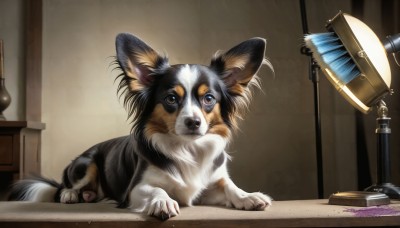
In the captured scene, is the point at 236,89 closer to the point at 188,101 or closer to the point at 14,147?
the point at 188,101

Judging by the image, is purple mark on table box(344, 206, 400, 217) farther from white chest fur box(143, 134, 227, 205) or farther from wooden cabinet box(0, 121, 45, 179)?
wooden cabinet box(0, 121, 45, 179)

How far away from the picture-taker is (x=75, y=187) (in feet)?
5.77

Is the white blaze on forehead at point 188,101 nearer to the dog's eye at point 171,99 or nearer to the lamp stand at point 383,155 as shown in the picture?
the dog's eye at point 171,99

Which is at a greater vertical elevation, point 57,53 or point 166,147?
point 57,53

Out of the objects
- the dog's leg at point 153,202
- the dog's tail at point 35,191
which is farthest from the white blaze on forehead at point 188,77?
the dog's tail at point 35,191

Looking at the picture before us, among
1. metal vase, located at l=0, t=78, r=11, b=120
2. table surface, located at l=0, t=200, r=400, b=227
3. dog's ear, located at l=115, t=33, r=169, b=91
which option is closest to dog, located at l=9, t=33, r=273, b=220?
dog's ear, located at l=115, t=33, r=169, b=91

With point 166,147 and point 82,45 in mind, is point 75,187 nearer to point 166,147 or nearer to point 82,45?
point 166,147

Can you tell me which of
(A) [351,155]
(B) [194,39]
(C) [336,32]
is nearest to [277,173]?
(A) [351,155]

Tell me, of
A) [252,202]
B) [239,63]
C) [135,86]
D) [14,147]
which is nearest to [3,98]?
[14,147]

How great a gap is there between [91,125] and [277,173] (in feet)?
3.39

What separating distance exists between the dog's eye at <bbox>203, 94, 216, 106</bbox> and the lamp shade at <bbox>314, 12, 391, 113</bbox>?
0.35m

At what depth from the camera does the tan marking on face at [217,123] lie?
146 cm

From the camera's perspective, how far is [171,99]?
1405 millimetres

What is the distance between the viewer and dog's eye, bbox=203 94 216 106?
1.43 meters
